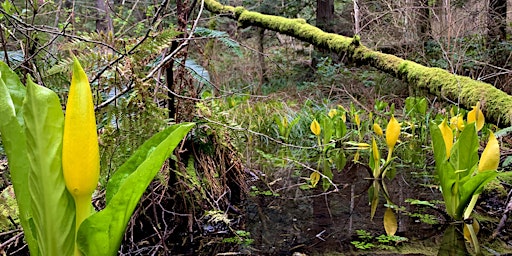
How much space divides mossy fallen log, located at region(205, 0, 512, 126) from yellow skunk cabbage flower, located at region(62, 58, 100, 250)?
62.3 inches

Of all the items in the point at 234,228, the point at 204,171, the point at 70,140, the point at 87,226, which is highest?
the point at 70,140

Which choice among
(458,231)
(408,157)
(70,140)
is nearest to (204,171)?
(458,231)

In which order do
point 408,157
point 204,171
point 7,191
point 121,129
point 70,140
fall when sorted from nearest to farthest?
point 70,140 → point 7,191 → point 121,129 → point 204,171 → point 408,157

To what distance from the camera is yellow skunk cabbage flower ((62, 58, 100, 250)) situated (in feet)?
1.99

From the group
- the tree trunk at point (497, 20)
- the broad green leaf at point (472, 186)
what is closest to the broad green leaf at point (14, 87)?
the broad green leaf at point (472, 186)

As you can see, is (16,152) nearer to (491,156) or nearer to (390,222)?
(390,222)

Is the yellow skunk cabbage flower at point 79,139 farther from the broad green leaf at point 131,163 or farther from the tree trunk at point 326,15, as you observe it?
the tree trunk at point 326,15

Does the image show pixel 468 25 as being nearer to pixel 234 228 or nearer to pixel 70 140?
pixel 234 228

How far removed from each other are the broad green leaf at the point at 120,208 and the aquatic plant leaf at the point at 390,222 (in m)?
1.10

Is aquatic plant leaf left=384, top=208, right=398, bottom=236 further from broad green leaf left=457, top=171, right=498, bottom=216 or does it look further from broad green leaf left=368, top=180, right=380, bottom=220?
broad green leaf left=457, top=171, right=498, bottom=216

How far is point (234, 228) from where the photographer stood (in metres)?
1.59

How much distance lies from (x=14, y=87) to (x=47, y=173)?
0.22m

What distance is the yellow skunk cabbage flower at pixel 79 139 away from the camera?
605mm

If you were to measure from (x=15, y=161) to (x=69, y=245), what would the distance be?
164 mm
